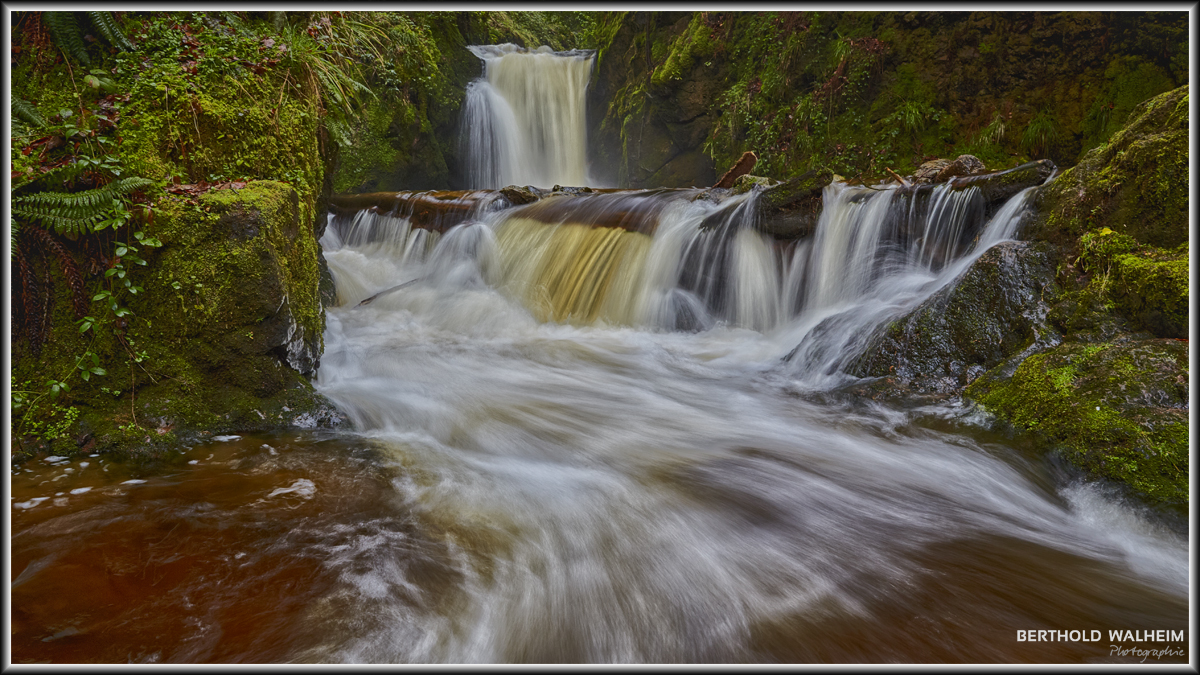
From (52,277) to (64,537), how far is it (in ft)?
5.50

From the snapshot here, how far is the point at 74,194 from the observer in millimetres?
2914

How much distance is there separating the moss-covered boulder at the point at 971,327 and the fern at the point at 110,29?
5.76 metres

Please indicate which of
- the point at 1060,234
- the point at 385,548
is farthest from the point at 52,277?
the point at 1060,234

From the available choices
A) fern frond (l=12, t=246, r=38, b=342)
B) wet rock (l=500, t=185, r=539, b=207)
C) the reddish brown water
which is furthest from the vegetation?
fern frond (l=12, t=246, r=38, b=342)

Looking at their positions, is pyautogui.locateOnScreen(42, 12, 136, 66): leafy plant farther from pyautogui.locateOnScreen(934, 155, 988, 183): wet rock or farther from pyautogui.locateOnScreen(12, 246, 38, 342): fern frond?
pyautogui.locateOnScreen(934, 155, 988, 183): wet rock

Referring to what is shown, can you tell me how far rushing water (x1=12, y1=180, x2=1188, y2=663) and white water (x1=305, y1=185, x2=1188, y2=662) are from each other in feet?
0.05

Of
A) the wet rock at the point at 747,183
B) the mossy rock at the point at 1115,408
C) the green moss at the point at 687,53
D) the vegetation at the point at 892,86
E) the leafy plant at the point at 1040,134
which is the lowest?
the mossy rock at the point at 1115,408

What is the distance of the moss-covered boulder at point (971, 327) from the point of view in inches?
161

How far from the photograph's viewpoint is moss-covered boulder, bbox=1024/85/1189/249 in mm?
3719

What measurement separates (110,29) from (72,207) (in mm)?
1420

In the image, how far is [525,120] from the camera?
17.4 meters

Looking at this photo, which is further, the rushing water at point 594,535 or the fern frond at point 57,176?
the fern frond at point 57,176

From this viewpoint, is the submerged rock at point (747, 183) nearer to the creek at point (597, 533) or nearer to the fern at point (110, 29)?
the creek at point (597, 533)

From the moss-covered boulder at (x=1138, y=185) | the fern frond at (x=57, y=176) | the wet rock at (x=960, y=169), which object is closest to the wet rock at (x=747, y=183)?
the wet rock at (x=960, y=169)
